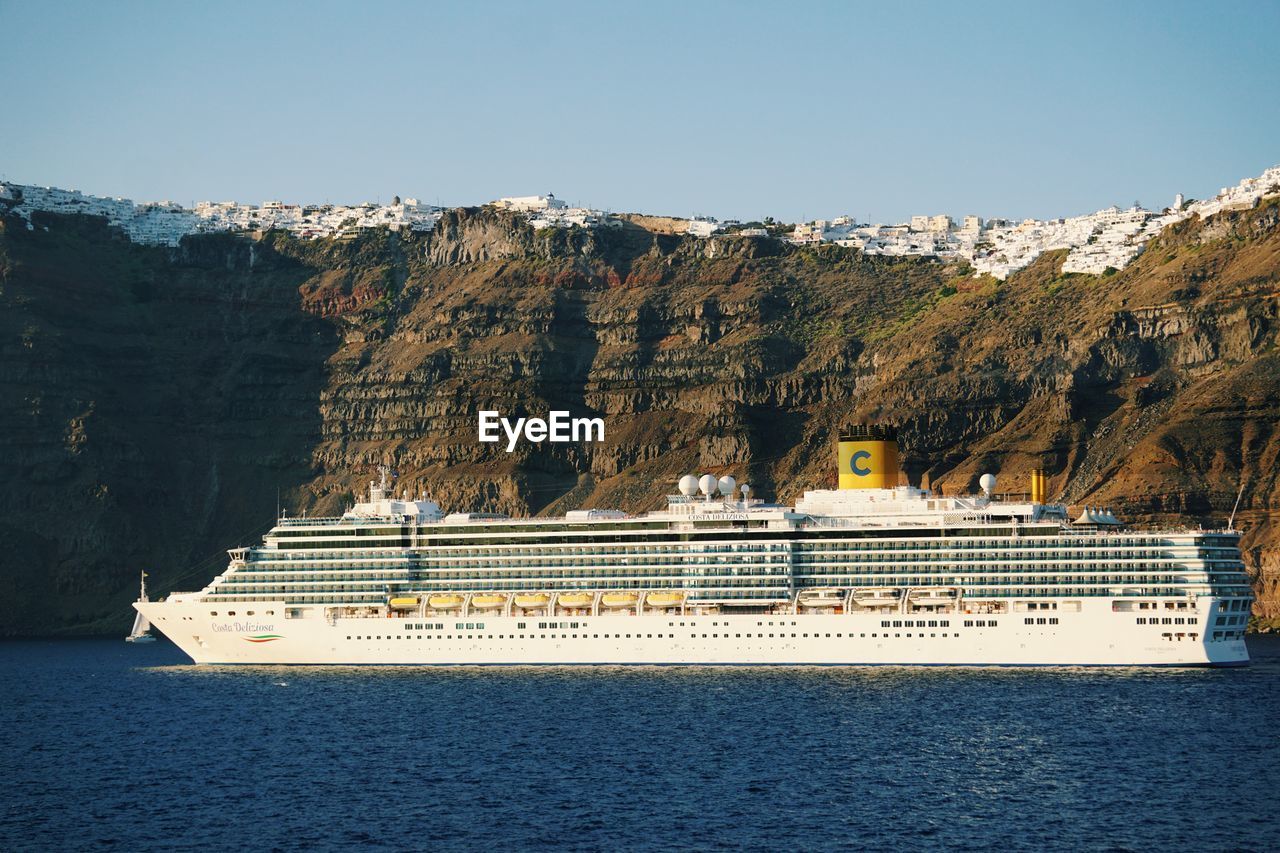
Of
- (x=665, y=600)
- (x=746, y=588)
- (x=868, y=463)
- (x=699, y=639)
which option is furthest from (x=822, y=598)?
(x=868, y=463)

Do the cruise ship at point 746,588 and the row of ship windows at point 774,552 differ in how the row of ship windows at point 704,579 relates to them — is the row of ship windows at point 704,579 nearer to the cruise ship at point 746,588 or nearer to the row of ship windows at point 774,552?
the cruise ship at point 746,588

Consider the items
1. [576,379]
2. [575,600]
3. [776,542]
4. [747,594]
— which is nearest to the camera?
[747,594]

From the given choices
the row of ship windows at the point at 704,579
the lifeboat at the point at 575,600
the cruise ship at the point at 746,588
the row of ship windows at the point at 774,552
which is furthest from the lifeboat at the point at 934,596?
the lifeboat at the point at 575,600

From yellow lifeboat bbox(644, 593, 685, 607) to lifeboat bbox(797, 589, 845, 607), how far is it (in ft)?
20.6

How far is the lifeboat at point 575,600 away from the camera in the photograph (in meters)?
92.9

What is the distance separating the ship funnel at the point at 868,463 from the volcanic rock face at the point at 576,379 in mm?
39426

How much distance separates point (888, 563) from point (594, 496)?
73569 mm

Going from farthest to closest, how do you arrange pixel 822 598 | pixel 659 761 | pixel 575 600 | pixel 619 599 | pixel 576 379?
pixel 576 379 < pixel 575 600 < pixel 619 599 < pixel 822 598 < pixel 659 761

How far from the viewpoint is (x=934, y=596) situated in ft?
291

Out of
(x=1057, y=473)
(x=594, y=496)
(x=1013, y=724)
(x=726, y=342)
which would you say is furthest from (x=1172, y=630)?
(x=726, y=342)

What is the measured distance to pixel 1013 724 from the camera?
222 ft

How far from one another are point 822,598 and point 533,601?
15.3m

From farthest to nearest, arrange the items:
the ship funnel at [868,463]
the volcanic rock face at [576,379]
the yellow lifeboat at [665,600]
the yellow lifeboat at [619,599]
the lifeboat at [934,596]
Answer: the volcanic rock face at [576,379], the ship funnel at [868,463], the yellow lifeboat at [619,599], the yellow lifeboat at [665,600], the lifeboat at [934,596]

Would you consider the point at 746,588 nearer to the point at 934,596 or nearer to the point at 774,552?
the point at 774,552
